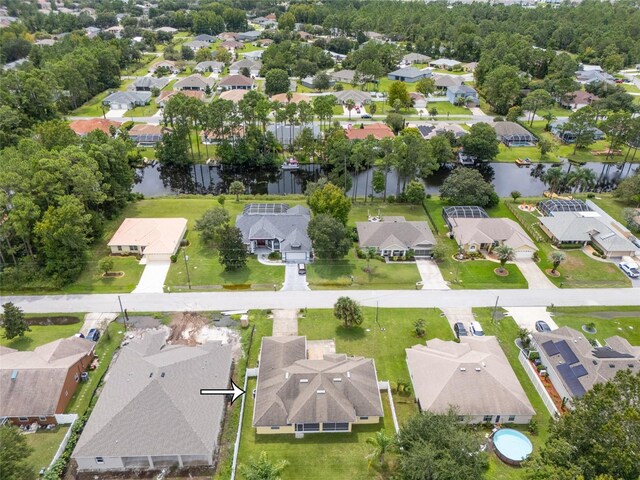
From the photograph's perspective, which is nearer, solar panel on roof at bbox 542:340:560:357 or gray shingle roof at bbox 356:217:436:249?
solar panel on roof at bbox 542:340:560:357

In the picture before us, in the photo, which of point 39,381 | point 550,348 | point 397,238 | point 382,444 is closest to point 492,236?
point 397,238

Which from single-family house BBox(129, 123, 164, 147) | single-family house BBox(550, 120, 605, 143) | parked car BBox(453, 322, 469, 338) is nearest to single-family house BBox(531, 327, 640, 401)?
parked car BBox(453, 322, 469, 338)

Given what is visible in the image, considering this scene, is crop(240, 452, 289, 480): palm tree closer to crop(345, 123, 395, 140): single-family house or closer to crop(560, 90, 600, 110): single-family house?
crop(345, 123, 395, 140): single-family house

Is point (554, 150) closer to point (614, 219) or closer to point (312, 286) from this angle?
point (614, 219)

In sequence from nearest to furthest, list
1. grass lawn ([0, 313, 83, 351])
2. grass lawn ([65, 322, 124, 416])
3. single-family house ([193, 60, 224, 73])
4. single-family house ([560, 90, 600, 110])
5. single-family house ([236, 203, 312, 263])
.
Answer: grass lawn ([65, 322, 124, 416]) < grass lawn ([0, 313, 83, 351]) < single-family house ([236, 203, 312, 263]) < single-family house ([560, 90, 600, 110]) < single-family house ([193, 60, 224, 73])

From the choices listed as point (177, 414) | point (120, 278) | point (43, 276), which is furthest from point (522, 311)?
point (43, 276)

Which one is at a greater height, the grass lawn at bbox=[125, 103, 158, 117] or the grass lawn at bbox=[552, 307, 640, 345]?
the grass lawn at bbox=[125, 103, 158, 117]
